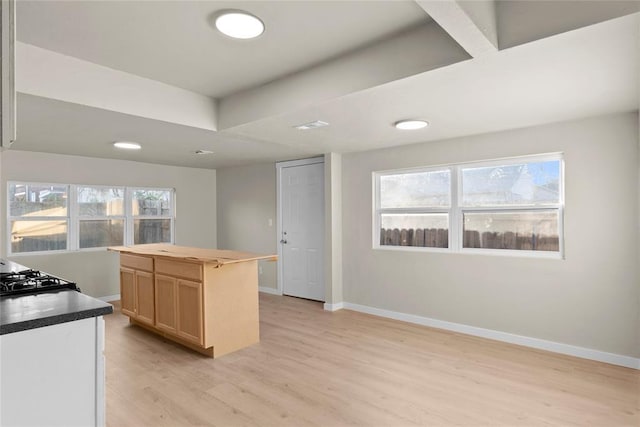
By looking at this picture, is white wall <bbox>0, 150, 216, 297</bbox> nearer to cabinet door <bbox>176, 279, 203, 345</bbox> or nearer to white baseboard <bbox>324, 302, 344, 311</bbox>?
cabinet door <bbox>176, 279, 203, 345</bbox>

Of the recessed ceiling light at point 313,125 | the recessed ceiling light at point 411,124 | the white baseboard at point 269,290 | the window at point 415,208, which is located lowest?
the white baseboard at point 269,290

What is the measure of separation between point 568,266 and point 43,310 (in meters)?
3.75

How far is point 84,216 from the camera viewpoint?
5090mm

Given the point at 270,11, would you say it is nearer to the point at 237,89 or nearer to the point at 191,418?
the point at 237,89

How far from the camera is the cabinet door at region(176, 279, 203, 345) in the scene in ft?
10.4

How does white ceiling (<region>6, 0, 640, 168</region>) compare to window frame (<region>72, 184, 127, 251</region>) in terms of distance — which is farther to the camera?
window frame (<region>72, 184, 127, 251</region>)

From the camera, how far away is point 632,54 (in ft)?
6.16

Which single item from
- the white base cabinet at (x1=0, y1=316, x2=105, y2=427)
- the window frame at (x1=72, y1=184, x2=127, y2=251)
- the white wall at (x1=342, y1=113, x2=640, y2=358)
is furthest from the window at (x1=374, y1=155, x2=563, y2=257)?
the window frame at (x1=72, y1=184, x2=127, y2=251)

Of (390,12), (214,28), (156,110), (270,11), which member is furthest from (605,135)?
(156,110)

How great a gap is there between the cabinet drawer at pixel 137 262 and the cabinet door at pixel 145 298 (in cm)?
6

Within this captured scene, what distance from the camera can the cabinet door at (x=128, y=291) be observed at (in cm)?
394

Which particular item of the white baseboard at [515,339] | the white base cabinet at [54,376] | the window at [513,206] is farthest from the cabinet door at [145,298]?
the window at [513,206]

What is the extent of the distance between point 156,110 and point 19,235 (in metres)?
3.20

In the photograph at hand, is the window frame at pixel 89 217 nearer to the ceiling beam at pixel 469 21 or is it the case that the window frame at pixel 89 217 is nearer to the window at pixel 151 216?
the window at pixel 151 216
